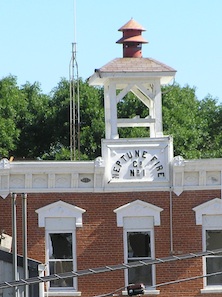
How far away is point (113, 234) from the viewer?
37062mm

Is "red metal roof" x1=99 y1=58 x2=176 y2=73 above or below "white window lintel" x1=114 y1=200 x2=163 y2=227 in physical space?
above

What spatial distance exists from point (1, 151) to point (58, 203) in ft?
106

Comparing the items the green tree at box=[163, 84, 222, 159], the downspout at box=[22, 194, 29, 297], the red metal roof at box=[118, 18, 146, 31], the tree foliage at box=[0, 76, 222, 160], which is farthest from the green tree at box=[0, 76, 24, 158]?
the downspout at box=[22, 194, 29, 297]

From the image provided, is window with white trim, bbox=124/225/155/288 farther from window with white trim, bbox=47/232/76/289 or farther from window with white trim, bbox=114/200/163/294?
window with white trim, bbox=47/232/76/289

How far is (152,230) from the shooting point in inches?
1463

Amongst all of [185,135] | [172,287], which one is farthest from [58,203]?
[185,135]

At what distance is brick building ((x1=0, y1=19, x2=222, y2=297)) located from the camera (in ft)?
121

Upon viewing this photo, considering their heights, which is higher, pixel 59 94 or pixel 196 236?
pixel 59 94

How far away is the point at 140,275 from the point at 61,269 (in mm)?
2113

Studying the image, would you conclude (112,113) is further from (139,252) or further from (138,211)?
(139,252)

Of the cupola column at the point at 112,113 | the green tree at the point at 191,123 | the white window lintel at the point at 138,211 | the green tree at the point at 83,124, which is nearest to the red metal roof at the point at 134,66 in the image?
the cupola column at the point at 112,113

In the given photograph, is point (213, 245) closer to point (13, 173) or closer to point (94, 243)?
point (94, 243)

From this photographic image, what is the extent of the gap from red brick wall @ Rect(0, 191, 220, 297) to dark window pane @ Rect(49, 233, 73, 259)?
0.90 ft

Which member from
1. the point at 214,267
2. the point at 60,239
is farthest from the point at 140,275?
the point at 60,239
